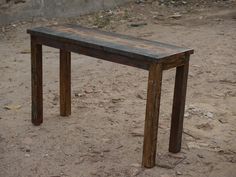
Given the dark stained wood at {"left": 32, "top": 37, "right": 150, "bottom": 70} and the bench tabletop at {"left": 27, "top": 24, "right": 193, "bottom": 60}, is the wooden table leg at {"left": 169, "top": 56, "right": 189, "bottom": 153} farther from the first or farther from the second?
the dark stained wood at {"left": 32, "top": 37, "right": 150, "bottom": 70}

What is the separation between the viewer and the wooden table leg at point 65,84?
13.8ft

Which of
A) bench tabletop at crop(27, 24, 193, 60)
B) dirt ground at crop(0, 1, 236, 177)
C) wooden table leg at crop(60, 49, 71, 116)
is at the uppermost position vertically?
bench tabletop at crop(27, 24, 193, 60)

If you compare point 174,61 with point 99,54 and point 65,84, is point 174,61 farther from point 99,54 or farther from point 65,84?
point 65,84

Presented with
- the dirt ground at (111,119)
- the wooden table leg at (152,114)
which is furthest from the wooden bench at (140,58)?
the dirt ground at (111,119)

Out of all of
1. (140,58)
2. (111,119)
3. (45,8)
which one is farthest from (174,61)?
(45,8)

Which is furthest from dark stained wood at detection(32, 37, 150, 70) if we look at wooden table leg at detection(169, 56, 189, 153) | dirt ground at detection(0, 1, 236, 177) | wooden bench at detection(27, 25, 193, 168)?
dirt ground at detection(0, 1, 236, 177)

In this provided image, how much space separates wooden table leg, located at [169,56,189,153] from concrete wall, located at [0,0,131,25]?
476cm

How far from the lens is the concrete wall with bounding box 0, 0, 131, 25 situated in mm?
7676

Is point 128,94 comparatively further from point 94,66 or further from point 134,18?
point 134,18

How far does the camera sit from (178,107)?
358cm

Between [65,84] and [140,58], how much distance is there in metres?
1.25

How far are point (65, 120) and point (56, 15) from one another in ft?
14.2

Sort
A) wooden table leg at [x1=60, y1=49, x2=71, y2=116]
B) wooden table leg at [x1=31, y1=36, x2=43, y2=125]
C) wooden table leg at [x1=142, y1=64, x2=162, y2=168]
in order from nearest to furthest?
wooden table leg at [x1=142, y1=64, x2=162, y2=168] → wooden table leg at [x1=31, y1=36, x2=43, y2=125] → wooden table leg at [x1=60, y1=49, x2=71, y2=116]

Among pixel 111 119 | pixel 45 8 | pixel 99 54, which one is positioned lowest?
pixel 111 119
